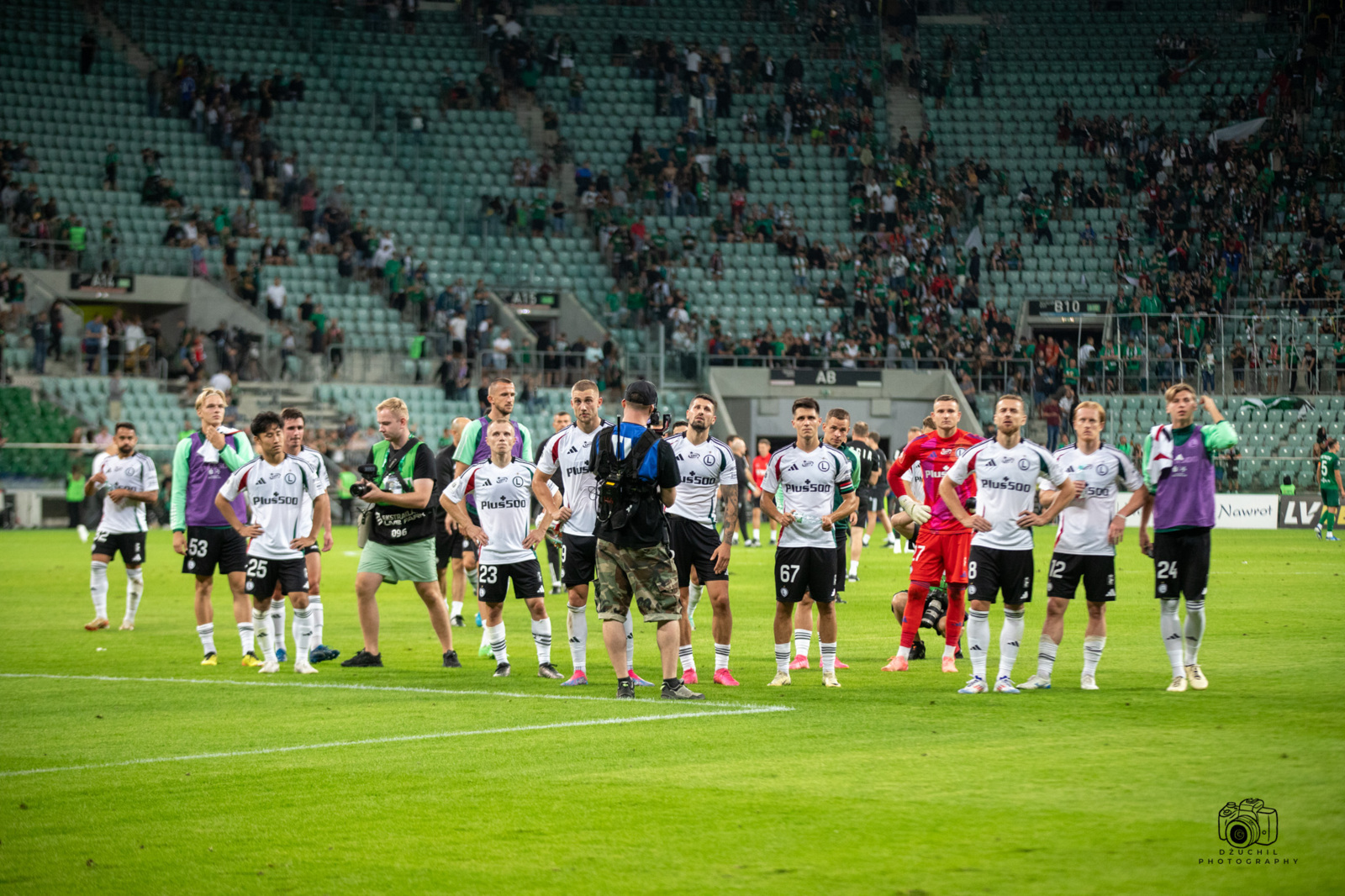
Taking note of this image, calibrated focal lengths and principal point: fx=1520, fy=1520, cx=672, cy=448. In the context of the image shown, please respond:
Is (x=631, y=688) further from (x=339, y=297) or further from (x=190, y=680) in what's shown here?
(x=339, y=297)

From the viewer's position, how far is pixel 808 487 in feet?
41.4

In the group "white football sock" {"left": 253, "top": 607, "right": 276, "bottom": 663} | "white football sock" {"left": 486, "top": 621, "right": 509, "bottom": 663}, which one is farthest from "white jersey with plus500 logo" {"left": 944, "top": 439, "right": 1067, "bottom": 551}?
"white football sock" {"left": 253, "top": 607, "right": 276, "bottom": 663}

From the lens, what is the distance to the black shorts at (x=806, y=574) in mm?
12453

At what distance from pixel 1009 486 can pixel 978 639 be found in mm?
1212

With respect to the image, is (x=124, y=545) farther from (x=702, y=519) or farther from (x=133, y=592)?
(x=702, y=519)

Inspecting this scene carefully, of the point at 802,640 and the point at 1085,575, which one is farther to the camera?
the point at 802,640

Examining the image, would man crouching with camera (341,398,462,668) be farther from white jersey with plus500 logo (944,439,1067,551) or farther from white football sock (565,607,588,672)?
white jersey with plus500 logo (944,439,1067,551)

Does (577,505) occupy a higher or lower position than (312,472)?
lower

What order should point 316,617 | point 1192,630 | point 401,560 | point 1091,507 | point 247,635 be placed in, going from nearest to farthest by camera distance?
point 1091,507, point 1192,630, point 401,560, point 247,635, point 316,617

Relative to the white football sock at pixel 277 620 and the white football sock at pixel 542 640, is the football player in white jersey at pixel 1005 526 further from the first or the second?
the white football sock at pixel 277 620

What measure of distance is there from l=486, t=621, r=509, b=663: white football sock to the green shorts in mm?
944

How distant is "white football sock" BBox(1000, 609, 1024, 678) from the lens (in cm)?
1152

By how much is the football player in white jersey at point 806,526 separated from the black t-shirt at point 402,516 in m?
3.18

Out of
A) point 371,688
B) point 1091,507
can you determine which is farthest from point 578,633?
point 1091,507
